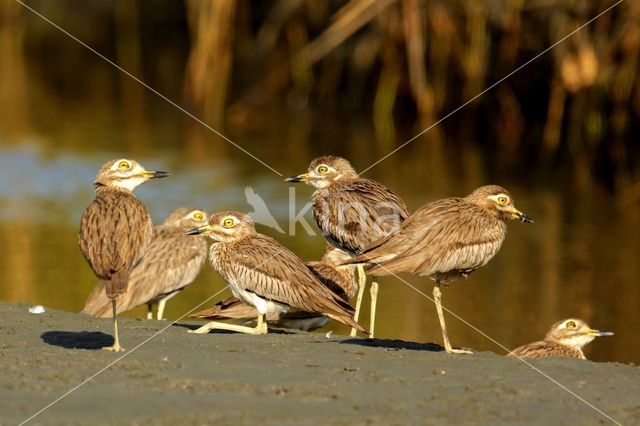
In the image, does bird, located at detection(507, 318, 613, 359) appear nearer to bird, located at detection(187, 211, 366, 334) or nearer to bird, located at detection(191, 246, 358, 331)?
→ bird, located at detection(191, 246, 358, 331)

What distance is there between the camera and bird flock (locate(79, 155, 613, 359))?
306 inches

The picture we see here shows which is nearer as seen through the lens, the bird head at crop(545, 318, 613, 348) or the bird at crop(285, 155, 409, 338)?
the bird at crop(285, 155, 409, 338)

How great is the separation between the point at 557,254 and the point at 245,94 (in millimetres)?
9504

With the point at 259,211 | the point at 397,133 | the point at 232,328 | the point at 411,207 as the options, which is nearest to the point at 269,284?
the point at 232,328

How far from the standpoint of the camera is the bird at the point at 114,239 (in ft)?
24.7

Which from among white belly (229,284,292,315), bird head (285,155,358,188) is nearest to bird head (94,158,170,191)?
white belly (229,284,292,315)

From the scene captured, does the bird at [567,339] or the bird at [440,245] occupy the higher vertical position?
the bird at [440,245]

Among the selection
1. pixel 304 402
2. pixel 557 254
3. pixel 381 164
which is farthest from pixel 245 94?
pixel 304 402

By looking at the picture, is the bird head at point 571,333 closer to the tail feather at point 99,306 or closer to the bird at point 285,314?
the bird at point 285,314

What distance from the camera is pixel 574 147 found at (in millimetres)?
18375

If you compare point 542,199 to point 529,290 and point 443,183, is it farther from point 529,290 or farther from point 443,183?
point 529,290

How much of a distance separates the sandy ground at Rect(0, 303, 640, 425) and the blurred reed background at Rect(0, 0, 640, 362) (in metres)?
3.77

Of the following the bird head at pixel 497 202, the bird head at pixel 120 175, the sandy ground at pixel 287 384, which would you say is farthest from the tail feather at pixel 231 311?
the bird head at pixel 497 202

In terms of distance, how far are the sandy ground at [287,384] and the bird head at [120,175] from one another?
4.37ft
